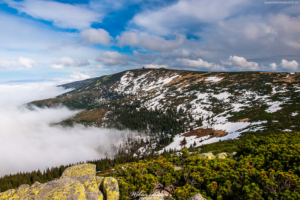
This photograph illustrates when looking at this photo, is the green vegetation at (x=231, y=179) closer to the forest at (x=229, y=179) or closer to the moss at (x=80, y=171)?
the forest at (x=229, y=179)

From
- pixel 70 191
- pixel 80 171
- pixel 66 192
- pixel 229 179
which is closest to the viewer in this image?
pixel 66 192

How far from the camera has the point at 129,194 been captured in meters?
14.9

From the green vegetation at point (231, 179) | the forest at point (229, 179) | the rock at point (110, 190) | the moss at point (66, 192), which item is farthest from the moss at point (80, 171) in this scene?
the moss at point (66, 192)

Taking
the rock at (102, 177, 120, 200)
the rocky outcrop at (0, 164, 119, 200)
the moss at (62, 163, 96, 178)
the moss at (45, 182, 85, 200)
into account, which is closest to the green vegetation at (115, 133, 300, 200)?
the rock at (102, 177, 120, 200)

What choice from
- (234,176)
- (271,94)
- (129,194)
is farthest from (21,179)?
(271,94)

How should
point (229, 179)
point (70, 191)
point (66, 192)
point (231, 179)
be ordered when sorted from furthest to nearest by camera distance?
point (229, 179), point (231, 179), point (70, 191), point (66, 192)

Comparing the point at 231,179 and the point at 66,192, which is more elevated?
the point at 66,192

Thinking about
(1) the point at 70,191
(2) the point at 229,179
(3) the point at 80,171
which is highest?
(1) the point at 70,191

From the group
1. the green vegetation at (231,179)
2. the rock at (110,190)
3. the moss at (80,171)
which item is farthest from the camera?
the moss at (80,171)

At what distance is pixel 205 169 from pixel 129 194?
431 inches

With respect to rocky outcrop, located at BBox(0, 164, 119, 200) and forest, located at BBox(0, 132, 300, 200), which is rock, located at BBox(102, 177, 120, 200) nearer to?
rocky outcrop, located at BBox(0, 164, 119, 200)

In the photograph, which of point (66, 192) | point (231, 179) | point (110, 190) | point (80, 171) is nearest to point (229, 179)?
point (231, 179)

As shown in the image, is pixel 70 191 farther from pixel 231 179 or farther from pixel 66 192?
pixel 231 179

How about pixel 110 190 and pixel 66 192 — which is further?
pixel 110 190
